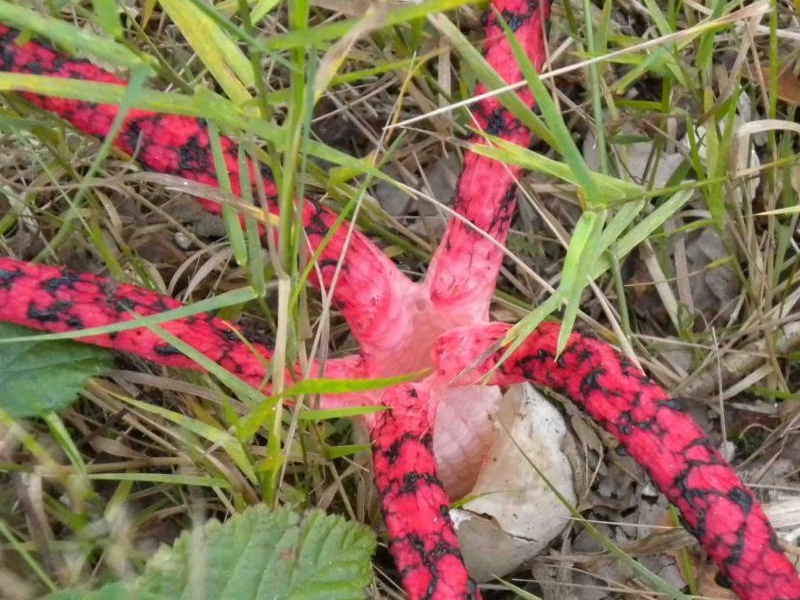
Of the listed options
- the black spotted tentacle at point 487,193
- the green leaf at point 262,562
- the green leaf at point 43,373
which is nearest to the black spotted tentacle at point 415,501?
the green leaf at point 262,562

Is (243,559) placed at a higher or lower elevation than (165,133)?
lower

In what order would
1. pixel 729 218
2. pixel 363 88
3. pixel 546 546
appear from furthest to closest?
pixel 363 88 → pixel 729 218 → pixel 546 546

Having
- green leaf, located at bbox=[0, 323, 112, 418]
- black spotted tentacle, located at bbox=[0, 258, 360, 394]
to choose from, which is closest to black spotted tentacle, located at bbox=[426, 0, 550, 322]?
black spotted tentacle, located at bbox=[0, 258, 360, 394]

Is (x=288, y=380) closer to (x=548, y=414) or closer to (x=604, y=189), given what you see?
(x=548, y=414)

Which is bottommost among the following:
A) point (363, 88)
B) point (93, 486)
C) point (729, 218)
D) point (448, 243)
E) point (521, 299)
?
point (93, 486)

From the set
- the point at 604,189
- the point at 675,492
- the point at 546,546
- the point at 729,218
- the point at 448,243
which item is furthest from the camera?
the point at 729,218

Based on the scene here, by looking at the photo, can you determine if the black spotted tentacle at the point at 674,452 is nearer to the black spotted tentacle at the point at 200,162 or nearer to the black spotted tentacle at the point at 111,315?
the black spotted tentacle at the point at 200,162

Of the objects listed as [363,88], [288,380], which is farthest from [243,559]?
[363,88]

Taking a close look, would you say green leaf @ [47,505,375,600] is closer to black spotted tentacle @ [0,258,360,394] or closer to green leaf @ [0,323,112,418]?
black spotted tentacle @ [0,258,360,394]
